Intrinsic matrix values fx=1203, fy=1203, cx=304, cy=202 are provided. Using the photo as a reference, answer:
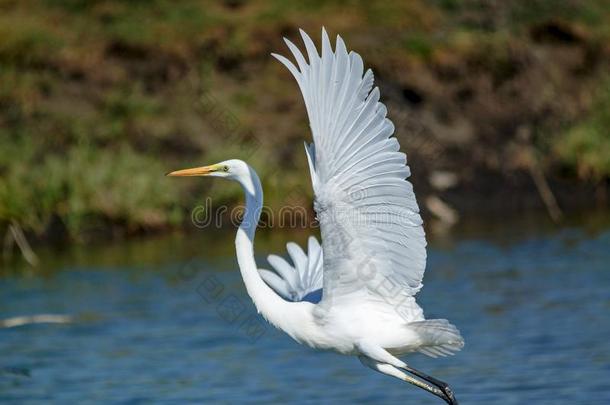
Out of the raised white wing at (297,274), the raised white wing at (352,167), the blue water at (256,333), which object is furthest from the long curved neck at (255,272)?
the blue water at (256,333)

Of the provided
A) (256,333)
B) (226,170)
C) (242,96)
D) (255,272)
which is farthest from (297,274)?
(242,96)

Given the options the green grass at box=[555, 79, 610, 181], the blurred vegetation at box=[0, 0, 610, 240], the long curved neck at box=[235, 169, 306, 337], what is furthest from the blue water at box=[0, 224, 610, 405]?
the green grass at box=[555, 79, 610, 181]

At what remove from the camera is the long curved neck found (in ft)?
23.7

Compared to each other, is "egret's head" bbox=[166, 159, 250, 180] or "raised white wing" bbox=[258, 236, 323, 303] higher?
"egret's head" bbox=[166, 159, 250, 180]

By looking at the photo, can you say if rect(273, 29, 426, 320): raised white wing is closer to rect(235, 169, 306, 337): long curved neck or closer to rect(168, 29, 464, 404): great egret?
rect(168, 29, 464, 404): great egret

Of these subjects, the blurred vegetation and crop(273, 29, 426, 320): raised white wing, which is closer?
crop(273, 29, 426, 320): raised white wing

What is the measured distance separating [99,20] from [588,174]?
10.4m

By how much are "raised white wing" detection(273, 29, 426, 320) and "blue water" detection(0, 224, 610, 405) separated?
2.44 m

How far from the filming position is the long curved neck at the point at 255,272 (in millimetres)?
7211

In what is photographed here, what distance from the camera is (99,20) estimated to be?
23.9 metres

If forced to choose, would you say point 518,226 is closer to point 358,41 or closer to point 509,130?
point 509,130

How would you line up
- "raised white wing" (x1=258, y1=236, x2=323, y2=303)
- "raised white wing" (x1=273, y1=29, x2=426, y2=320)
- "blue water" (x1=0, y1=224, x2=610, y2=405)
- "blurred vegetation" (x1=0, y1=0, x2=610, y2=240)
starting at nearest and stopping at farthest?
"raised white wing" (x1=273, y1=29, x2=426, y2=320) → "raised white wing" (x1=258, y1=236, x2=323, y2=303) → "blue water" (x1=0, y1=224, x2=610, y2=405) → "blurred vegetation" (x1=0, y1=0, x2=610, y2=240)

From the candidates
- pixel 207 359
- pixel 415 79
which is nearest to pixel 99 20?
pixel 415 79

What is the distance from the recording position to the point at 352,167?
21.2 feet
